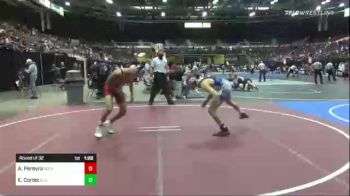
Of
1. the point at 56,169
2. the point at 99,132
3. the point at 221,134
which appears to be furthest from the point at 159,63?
the point at 221,134

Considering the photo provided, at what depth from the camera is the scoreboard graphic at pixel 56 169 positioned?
160 cm

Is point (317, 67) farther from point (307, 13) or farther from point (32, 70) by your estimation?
point (32, 70)

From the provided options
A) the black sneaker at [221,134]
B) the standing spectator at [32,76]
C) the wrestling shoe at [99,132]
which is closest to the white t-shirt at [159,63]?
the wrestling shoe at [99,132]

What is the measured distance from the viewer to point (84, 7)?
1708 millimetres

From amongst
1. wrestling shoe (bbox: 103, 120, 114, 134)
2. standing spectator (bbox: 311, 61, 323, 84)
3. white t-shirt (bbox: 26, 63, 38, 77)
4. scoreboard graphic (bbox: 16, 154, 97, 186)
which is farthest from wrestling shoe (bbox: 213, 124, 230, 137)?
white t-shirt (bbox: 26, 63, 38, 77)

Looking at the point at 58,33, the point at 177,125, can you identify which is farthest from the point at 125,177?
the point at 177,125

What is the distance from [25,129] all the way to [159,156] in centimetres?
193

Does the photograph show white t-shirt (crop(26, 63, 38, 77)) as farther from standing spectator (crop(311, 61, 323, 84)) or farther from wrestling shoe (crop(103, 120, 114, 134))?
standing spectator (crop(311, 61, 323, 84))

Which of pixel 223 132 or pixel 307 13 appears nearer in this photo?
pixel 307 13

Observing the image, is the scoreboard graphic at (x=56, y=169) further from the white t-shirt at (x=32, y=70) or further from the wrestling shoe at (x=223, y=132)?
the white t-shirt at (x=32, y=70)

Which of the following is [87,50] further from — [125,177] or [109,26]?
[125,177]

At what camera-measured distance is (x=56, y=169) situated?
1.61 m

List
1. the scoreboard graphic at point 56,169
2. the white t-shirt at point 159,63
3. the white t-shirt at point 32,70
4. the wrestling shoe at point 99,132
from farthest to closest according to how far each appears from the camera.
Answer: the white t-shirt at point 32,70 < the wrestling shoe at point 99,132 < the white t-shirt at point 159,63 < the scoreboard graphic at point 56,169

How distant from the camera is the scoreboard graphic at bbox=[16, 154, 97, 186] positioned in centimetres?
160
